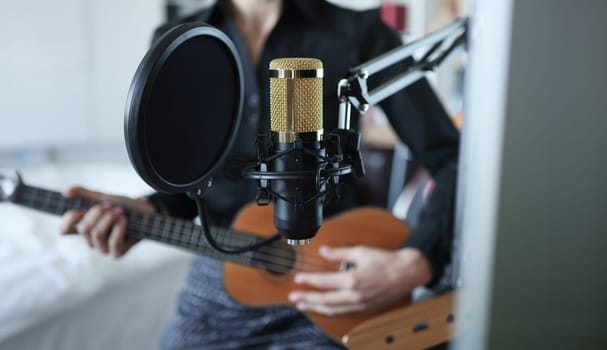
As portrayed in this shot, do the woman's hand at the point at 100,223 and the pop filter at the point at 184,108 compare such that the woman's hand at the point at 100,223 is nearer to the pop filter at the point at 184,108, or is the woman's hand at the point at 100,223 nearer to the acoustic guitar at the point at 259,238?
the acoustic guitar at the point at 259,238

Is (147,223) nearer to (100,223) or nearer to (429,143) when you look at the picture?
(100,223)

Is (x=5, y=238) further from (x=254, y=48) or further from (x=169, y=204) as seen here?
(x=254, y=48)

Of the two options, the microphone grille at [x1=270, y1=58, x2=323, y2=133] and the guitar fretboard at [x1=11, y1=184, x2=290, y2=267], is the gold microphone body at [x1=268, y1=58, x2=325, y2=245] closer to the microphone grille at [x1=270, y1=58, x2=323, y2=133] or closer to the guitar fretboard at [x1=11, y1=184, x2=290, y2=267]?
the microphone grille at [x1=270, y1=58, x2=323, y2=133]

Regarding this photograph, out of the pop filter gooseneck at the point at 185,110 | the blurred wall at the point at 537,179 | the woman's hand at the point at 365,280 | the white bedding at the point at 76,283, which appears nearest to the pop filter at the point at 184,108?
the pop filter gooseneck at the point at 185,110

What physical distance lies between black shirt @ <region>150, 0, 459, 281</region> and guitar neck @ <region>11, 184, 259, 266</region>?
0.08 feet

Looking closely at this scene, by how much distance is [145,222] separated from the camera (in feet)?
2.31

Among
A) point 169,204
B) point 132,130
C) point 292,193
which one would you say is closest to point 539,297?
point 292,193

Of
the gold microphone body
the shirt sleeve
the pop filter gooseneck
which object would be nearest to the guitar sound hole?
the shirt sleeve

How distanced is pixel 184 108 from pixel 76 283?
0.80 metres

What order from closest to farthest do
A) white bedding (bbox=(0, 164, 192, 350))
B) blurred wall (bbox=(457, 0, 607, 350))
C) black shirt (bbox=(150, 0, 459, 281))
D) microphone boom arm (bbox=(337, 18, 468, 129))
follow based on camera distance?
1. blurred wall (bbox=(457, 0, 607, 350))
2. microphone boom arm (bbox=(337, 18, 468, 129))
3. black shirt (bbox=(150, 0, 459, 281))
4. white bedding (bbox=(0, 164, 192, 350))

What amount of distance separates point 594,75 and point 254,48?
1.24 ft

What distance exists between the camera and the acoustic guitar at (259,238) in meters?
0.69

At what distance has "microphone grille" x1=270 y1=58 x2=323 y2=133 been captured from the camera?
380 mm

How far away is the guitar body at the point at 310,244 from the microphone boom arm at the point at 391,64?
0.24 m
